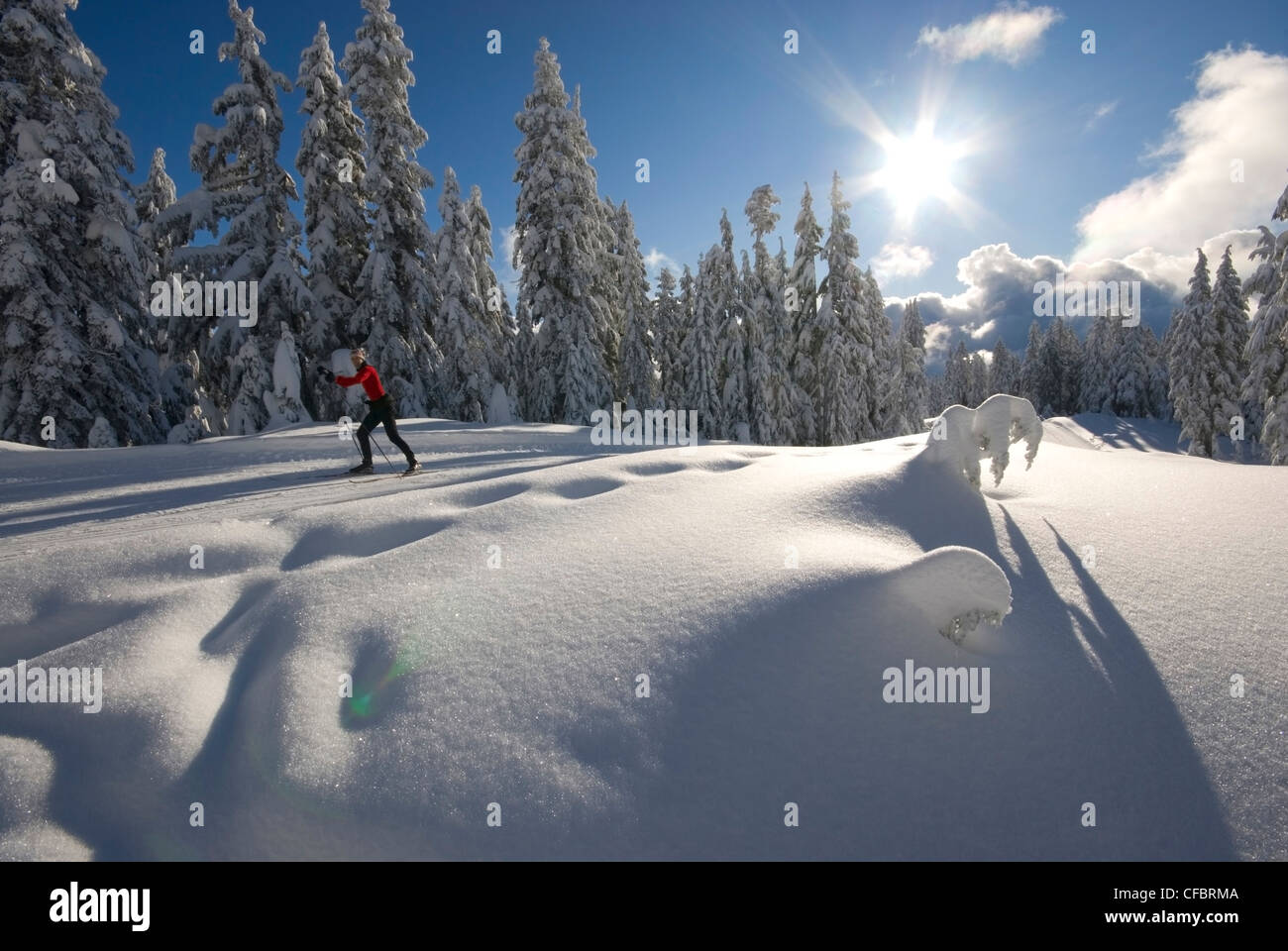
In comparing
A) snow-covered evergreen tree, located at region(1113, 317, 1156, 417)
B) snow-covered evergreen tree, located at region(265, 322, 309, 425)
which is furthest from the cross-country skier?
snow-covered evergreen tree, located at region(1113, 317, 1156, 417)

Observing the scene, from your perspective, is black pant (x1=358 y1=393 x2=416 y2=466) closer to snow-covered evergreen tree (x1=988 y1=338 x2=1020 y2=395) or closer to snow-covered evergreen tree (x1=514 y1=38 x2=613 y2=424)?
snow-covered evergreen tree (x1=514 y1=38 x2=613 y2=424)

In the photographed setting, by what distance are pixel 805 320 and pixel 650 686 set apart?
25.1 meters

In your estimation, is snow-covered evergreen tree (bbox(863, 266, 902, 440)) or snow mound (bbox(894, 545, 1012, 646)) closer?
snow mound (bbox(894, 545, 1012, 646))

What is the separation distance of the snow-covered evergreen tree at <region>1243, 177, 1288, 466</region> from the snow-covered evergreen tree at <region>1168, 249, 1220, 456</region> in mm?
14817

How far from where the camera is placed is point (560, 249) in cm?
1978

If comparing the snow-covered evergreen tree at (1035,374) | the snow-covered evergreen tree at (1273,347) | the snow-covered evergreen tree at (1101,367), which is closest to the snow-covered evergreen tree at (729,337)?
the snow-covered evergreen tree at (1273,347)

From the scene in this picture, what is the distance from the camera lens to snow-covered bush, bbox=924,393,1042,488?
5441 millimetres

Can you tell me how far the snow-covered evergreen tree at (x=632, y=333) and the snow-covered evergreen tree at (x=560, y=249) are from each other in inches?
257

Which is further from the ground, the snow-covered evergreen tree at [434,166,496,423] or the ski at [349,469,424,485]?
the snow-covered evergreen tree at [434,166,496,423]

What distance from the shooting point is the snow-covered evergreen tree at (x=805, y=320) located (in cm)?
2436

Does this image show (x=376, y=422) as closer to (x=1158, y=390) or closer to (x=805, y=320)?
(x=805, y=320)

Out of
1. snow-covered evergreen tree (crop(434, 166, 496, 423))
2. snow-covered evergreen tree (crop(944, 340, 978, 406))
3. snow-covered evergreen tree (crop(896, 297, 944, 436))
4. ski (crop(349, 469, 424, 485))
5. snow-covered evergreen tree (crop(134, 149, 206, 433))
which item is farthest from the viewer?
snow-covered evergreen tree (crop(944, 340, 978, 406))

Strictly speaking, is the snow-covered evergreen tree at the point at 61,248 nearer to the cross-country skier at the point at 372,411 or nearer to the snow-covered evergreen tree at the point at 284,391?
the snow-covered evergreen tree at the point at 284,391

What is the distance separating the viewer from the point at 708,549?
4.17 m
